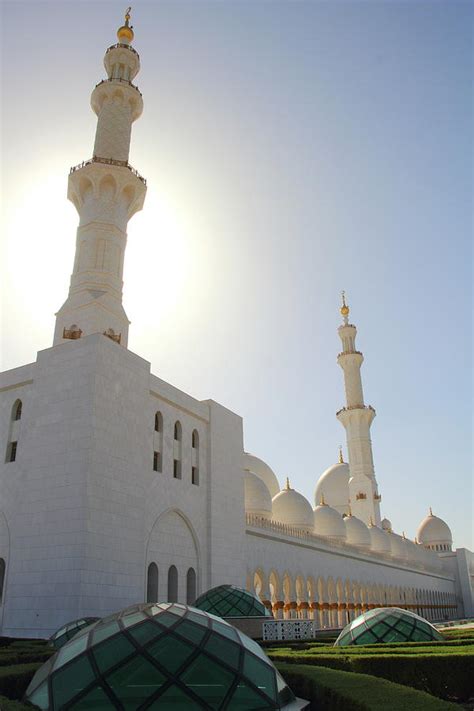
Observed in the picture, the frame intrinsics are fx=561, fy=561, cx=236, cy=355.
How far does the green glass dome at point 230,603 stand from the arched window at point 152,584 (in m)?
1.52

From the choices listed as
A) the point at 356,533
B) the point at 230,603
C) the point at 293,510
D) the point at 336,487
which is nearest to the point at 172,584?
the point at 230,603

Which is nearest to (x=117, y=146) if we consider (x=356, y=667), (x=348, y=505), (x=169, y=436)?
(x=169, y=436)

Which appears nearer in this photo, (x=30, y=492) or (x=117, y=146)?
(x=30, y=492)

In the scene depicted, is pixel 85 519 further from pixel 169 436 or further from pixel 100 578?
pixel 169 436

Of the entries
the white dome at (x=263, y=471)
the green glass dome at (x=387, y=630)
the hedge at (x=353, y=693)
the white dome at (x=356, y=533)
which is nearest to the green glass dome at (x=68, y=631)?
the green glass dome at (x=387, y=630)

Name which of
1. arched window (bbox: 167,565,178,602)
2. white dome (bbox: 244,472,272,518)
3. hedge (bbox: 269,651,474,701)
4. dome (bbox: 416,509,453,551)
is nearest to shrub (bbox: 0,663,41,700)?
hedge (bbox: 269,651,474,701)

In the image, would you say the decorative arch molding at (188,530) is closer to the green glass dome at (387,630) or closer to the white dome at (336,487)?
the green glass dome at (387,630)

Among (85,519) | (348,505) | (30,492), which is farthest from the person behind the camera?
(348,505)

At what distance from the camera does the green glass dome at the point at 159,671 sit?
512cm

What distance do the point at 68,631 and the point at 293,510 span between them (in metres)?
19.3

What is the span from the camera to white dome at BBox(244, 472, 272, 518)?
26.9m

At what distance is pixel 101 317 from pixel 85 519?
900 centimetres

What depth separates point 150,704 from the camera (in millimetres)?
5023

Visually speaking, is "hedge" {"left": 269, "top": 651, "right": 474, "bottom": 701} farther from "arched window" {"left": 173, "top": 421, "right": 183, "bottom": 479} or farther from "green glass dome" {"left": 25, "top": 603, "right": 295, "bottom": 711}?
"arched window" {"left": 173, "top": 421, "right": 183, "bottom": 479}
